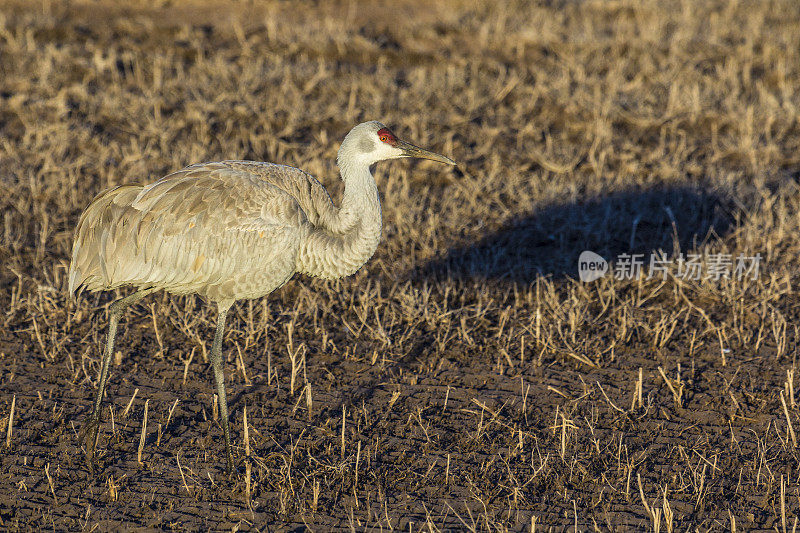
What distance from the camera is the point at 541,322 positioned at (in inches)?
238

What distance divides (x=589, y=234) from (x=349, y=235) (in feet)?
9.15

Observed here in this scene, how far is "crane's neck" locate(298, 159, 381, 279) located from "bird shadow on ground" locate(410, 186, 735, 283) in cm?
173

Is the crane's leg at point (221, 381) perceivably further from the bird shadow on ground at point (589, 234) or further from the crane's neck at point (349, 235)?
the bird shadow on ground at point (589, 234)

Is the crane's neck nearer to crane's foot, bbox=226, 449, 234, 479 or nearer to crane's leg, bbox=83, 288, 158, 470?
crane's leg, bbox=83, 288, 158, 470

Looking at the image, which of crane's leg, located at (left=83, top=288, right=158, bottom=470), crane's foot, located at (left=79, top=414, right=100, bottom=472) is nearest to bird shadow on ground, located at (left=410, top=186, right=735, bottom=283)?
crane's leg, located at (left=83, top=288, right=158, bottom=470)

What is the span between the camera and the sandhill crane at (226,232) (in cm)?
476

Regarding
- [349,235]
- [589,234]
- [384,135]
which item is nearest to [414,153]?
[384,135]

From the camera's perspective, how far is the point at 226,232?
15.6 feet

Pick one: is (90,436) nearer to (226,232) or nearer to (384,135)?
(226,232)

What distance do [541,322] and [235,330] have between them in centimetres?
193

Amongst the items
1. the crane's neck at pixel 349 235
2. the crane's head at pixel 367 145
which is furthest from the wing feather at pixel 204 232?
the crane's head at pixel 367 145

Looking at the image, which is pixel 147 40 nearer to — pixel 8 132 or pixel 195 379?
pixel 8 132

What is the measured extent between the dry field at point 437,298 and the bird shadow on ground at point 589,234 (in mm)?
27

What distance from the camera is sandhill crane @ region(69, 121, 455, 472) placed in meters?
4.76
